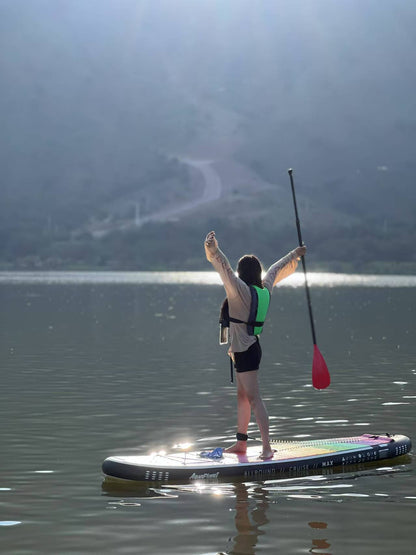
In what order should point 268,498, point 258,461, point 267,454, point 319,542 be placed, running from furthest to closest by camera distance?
point 267,454 → point 258,461 → point 268,498 → point 319,542

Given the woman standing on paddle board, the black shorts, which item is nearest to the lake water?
the woman standing on paddle board

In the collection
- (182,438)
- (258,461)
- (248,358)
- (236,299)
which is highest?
(236,299)

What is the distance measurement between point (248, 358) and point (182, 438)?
5550 millimetres

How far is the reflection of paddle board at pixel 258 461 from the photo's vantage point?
56.9ft

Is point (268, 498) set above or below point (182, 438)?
below

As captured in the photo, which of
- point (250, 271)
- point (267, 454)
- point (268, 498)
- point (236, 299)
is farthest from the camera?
point (267, 454)

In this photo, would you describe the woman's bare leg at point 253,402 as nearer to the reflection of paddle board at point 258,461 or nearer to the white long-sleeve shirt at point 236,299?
the reflection of paddle board at point 258,461

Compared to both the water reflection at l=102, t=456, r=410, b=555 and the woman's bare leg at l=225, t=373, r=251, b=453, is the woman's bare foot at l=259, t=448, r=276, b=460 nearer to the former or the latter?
the water reflection at l=102, t=456, r=410, b=555

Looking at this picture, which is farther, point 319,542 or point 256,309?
point 256,309

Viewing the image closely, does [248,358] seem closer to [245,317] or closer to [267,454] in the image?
[245,317]

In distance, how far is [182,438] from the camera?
2259 centimetres

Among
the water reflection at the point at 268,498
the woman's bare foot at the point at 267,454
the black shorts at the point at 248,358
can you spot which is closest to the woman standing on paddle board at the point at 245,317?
the black shorts at the point at 248,358

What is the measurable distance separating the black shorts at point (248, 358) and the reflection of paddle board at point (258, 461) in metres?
1.47

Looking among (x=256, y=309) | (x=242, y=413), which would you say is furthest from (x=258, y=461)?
(x=256, y=309)
